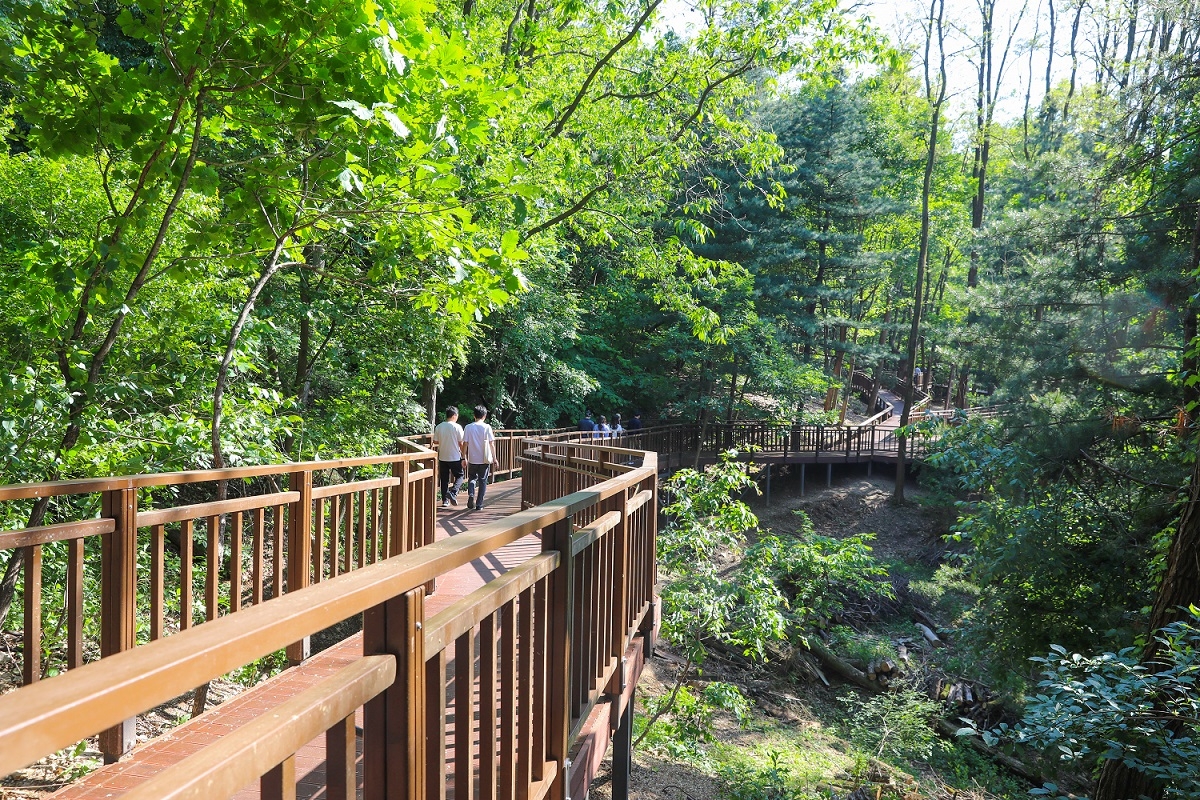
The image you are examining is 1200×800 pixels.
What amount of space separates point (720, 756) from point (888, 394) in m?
38.2

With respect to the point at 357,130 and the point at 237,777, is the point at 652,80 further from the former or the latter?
the point at 237,777

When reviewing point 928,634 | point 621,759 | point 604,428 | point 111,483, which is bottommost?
point 928,634

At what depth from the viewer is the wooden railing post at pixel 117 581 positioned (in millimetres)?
3270

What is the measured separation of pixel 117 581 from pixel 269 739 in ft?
8.81

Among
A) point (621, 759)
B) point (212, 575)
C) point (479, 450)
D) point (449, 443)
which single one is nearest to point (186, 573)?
point (212, 575)

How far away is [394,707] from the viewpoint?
1.53 meters

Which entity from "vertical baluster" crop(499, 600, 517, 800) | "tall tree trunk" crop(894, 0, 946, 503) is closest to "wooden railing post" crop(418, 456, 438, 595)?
"vertical baluster" crop(499, 600, 517, 800)

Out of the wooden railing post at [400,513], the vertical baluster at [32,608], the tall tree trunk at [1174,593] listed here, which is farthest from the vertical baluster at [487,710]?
the tall tree trunk at [1174,593]

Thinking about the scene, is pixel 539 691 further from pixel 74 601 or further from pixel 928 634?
pixel 928 634

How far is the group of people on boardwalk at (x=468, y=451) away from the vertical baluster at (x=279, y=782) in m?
9.64

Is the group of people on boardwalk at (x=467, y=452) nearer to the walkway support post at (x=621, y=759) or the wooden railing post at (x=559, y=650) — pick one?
the walkway support post at (x=621, y=759)

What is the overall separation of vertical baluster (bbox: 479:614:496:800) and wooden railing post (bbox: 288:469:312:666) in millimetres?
2905

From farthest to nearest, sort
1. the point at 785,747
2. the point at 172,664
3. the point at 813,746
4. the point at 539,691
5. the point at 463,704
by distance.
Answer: the point at 813,746 < the point at 785,747 < the point at 539,691 < the point at 463,704 < the point at 172,664

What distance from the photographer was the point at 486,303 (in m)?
5.31
